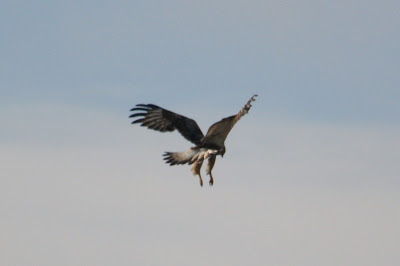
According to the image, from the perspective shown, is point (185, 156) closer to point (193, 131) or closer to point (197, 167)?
point (197, 167)

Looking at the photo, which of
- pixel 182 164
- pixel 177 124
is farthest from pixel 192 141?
pixel 182 164

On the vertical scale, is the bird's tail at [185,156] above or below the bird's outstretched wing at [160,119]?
below

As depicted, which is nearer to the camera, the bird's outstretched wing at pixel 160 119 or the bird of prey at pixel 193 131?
the bird of prey at pixel 193 131

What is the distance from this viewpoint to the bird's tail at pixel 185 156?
22.5 m

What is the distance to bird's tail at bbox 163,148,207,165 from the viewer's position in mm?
22538

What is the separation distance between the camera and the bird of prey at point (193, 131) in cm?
2309

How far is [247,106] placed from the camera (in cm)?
2292

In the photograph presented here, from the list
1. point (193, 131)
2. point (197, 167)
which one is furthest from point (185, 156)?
point (193, 131)

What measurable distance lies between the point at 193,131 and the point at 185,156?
3654 mm

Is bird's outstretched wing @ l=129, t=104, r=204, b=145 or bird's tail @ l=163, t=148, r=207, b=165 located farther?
bird's outstretched wing @ l=129, t=104, r=204, b=145

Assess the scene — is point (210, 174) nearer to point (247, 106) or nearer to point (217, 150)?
point (217, 150)

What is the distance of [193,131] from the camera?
1049 inches

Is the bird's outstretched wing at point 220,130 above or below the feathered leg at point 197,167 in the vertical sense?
above

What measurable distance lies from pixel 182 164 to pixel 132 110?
195 inches
